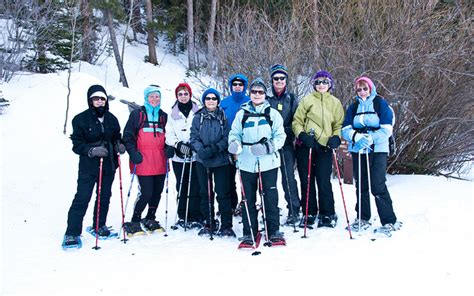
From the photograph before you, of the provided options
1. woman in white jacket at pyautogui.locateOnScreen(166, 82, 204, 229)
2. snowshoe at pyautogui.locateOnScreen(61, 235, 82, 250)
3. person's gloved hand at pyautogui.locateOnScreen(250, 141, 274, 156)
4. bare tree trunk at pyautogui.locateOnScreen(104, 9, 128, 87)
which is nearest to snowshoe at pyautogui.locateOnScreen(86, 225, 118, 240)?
snowshoe at pyautogui.locateOnScreen(61, 235, 82, 250)

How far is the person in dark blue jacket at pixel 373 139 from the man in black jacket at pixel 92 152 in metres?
2.89

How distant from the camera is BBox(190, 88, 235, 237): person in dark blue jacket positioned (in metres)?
4.81

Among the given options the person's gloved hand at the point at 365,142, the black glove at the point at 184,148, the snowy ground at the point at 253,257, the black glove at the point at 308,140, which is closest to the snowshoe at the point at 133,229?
the snowy ground at the point at 253,257

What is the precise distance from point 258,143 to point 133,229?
78.6 inches

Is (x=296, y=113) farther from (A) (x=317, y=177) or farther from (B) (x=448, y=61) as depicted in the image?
(B) (x=448, y=61)

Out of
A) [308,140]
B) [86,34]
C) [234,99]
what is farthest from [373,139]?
[86,34]

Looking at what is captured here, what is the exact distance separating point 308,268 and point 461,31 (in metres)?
5.20

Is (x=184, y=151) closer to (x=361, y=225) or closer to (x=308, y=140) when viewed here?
(x=308, y=140)

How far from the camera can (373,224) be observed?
5070 millimetres

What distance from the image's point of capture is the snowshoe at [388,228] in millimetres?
4613

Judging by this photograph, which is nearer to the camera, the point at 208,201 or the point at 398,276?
the point at 398,276

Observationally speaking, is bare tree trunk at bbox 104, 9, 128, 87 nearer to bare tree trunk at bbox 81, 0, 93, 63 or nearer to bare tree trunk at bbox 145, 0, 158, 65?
bare tree trunk at bbox 81, 0, 93, 63

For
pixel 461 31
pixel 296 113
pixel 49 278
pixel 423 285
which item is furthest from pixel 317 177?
pixel 461 31

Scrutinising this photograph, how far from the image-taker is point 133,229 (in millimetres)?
5094
